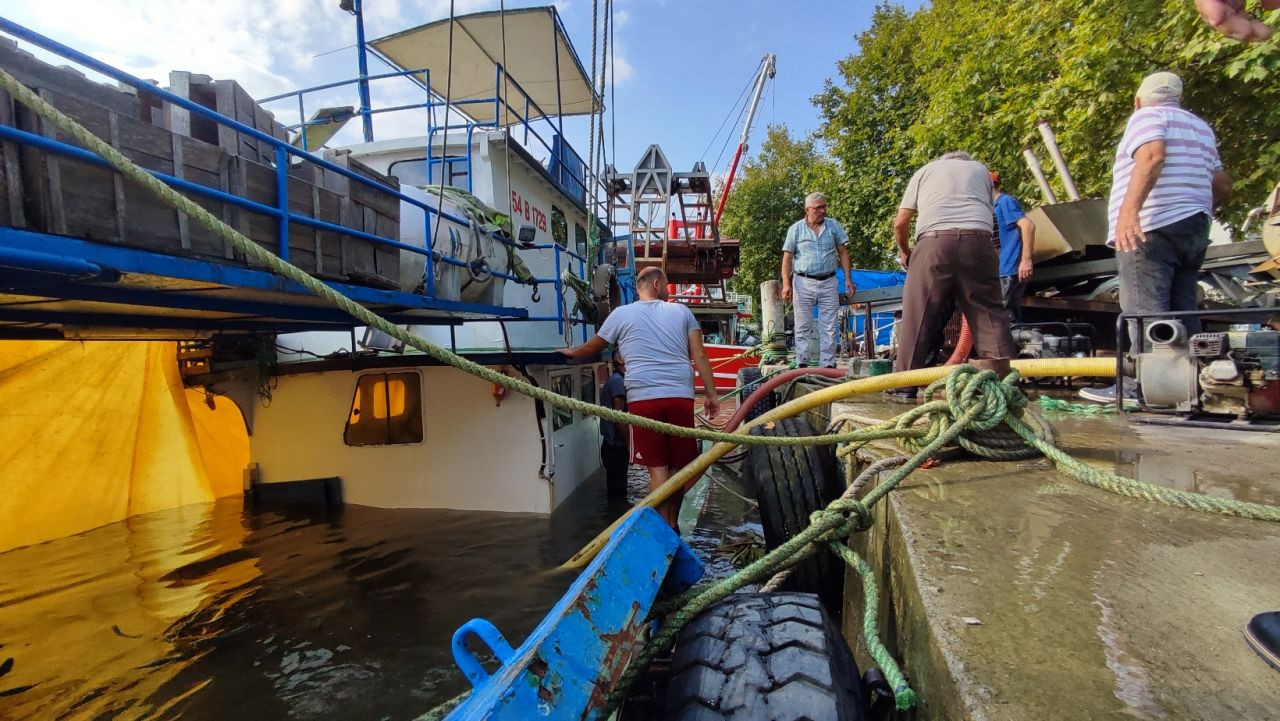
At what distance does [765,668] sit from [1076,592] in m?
0.68

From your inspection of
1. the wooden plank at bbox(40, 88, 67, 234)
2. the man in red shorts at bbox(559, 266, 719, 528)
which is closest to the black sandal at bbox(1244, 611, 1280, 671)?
the man in red shorts at bbox(559, 266, 719, 528)

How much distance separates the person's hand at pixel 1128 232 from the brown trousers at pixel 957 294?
1.81 feet

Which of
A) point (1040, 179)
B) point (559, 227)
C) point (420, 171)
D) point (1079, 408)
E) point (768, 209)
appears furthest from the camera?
point (768, 209)

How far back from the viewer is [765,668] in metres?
1.36

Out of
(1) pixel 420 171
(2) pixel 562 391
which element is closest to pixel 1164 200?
(2) pixel 562 391

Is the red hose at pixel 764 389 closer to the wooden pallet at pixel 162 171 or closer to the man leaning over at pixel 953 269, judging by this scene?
the man leaning over at pixel 953 269

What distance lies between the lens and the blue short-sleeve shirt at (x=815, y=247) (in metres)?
6.12

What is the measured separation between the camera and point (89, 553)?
5.22 metres

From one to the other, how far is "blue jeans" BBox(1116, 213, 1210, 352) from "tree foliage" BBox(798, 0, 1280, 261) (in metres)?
2.78

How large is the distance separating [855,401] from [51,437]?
700 centimetres

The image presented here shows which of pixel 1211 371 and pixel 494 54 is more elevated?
pixel 494 54

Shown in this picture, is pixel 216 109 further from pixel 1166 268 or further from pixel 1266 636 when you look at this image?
pixel 1166 268

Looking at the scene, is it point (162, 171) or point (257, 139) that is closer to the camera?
point (162, 171)

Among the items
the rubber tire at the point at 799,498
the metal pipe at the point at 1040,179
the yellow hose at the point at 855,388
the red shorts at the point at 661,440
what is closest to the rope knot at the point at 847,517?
the yellow hose at the point at 855,388
